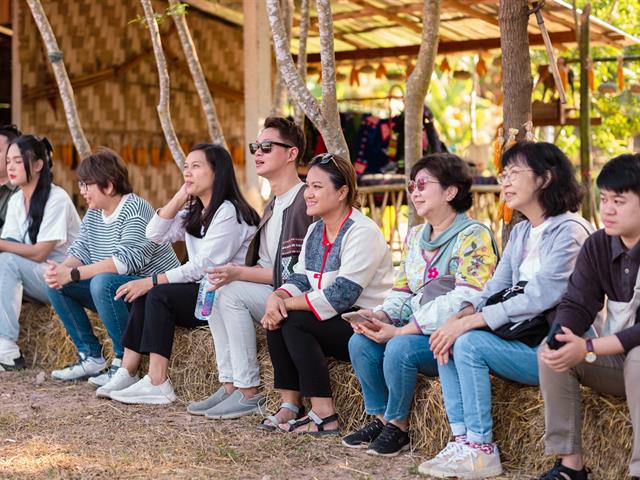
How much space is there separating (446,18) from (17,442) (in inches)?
286

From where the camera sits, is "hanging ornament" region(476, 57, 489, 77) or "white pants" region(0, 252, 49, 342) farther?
"hanging ornament" region(476, 57, 489, 77)

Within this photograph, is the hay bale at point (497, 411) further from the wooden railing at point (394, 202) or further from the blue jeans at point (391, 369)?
the wooden railing at point (394, 202)

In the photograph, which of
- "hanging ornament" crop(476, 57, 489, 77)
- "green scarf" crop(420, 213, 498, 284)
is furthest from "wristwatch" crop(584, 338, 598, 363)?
"hanging ornament" crop(476, 57, 489, 77)

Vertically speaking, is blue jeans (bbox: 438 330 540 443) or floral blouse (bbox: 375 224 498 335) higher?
floral blouse (bbox: 375 224 498 335)

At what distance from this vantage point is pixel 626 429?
11.3 feet

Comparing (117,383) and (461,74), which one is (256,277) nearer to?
(117,383)

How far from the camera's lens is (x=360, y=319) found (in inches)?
161

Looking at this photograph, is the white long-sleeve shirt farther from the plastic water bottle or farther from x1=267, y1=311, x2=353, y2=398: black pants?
x1=267, y1=311, x2=353, y2=398: black pants

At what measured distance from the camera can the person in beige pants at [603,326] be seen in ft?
10.7

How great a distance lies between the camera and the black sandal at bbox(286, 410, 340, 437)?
14.4 feet

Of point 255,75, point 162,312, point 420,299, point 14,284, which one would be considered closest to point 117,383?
point 162,312

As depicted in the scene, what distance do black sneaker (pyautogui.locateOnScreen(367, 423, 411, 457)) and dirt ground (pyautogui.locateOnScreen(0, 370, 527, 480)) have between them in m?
0.04

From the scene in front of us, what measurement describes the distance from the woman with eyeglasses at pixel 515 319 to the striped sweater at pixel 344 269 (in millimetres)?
631

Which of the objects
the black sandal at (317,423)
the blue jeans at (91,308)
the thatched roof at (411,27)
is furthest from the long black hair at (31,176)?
the thatched roof at (411,27)
